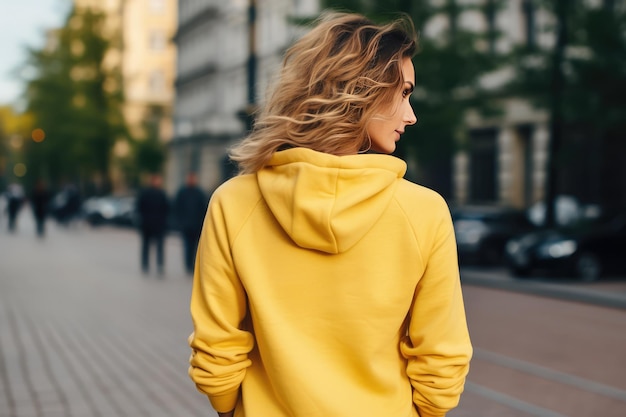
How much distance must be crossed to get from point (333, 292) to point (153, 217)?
16770 mm

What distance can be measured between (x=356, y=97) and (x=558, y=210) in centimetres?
2197

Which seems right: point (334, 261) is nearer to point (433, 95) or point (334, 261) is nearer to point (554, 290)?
point (554, 290)

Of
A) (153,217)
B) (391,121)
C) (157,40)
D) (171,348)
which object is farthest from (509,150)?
(157,40)

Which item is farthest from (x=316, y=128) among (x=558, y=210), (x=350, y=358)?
(x=558, y=210)

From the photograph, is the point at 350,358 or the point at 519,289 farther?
the point at 519,289

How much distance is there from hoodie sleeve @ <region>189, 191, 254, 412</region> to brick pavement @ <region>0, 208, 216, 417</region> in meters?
4.10

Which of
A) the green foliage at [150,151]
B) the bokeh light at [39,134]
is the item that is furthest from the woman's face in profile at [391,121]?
the bokeh light at [39,134]

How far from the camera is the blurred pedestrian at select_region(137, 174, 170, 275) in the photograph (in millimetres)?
18453

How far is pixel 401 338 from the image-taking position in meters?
2.12

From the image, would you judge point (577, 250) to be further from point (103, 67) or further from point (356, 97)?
point (103, 67)

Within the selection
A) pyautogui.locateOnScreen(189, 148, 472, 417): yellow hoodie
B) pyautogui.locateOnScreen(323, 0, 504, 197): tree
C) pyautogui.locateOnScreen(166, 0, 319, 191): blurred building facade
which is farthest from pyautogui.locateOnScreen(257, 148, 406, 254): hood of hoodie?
pyautogui.locateOnScreen(166, 0, 319, 191): blurred building facade

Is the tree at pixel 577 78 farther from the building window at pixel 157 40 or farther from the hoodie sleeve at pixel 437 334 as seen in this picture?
the building window at pixel 157 40

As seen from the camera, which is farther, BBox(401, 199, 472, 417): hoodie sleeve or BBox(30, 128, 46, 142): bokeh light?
BBox(30, 128, 46, 142): bokeh light

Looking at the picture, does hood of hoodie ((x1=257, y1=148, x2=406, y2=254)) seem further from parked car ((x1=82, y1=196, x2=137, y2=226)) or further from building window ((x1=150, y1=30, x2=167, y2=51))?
building window ((x1=150, y1=30, x2=167, y2=51))
